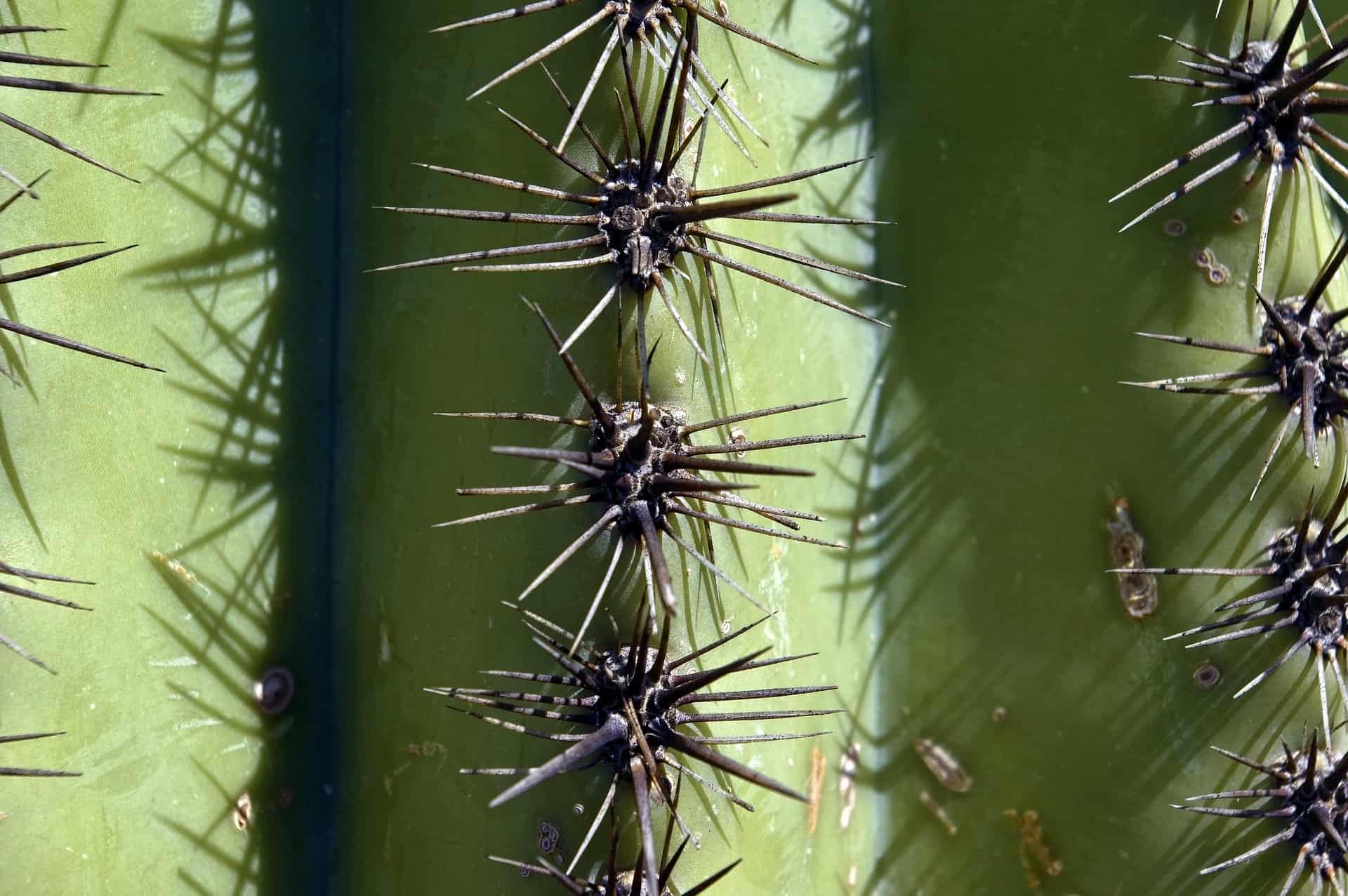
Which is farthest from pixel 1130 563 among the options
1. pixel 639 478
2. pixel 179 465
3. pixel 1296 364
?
pixel 179 465

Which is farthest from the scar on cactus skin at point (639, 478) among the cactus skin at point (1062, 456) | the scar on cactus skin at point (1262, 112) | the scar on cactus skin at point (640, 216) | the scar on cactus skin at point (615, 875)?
the scar on cactus skin at point (1262, 112)

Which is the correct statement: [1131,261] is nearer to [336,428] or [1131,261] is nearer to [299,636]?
[336,428]

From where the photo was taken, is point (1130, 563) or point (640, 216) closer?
point (640, 216)

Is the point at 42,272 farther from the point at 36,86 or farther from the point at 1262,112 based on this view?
the point at 1262,112

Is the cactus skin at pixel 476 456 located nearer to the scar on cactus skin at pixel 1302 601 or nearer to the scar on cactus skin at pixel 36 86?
the scar on cactus skin at pixel 36 86

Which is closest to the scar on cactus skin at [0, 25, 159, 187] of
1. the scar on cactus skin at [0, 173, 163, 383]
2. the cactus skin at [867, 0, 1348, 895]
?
the scar on cactus skin at [0, 173, 163, 383]

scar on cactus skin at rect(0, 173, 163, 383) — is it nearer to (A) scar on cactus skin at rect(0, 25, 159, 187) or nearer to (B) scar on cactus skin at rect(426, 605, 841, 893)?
(A) scar on cactus skin at rect(0, 25, 159, 187)
